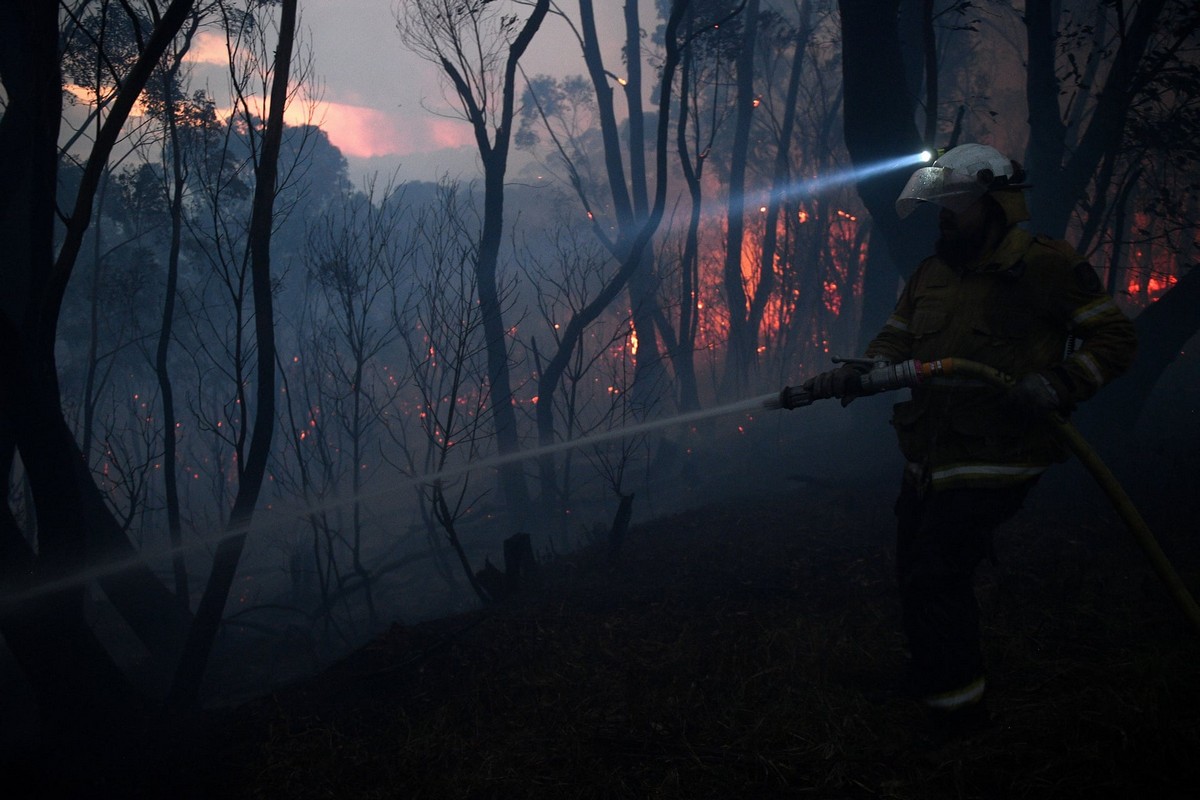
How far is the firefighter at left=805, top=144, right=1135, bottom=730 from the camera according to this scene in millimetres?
2684

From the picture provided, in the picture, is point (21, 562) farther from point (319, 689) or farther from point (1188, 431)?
point (1188, 431)

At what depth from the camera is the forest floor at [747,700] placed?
257cm

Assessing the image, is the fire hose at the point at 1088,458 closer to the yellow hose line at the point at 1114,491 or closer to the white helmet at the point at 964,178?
the yellow hose line at the point at 1114,491

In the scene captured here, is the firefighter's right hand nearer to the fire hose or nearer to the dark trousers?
the fire hose

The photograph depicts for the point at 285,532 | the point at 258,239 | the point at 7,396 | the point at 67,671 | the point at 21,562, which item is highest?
the point at 258,239

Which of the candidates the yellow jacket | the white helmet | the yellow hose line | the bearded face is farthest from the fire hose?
the white helmet

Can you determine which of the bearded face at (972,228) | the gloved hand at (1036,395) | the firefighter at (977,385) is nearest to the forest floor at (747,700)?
the firefighter at (977,385)

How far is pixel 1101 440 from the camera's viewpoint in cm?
742

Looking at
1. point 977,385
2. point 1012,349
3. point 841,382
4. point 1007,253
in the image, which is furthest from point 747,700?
point 1007,253

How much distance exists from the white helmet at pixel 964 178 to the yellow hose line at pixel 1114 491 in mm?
735

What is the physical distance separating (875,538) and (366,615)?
8.01m

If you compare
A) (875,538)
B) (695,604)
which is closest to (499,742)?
(695,604)

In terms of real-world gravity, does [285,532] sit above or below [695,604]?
below

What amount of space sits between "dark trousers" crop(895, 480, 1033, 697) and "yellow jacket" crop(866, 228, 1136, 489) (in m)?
0.10
